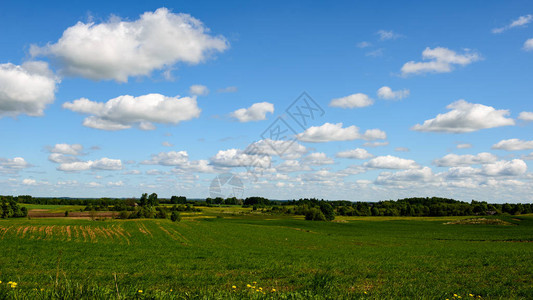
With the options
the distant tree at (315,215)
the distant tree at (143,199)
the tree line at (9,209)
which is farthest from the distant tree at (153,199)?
the distant tree at (315,215)

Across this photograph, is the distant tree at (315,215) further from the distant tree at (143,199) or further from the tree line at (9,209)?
the tree line at (9,209)

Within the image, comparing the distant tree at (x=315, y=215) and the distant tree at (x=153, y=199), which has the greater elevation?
the distant tree at (x=153, y=199)

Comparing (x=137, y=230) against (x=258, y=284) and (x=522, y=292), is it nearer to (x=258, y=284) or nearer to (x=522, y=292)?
(x=258, y=284)

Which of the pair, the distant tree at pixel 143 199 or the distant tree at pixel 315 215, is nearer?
the distant tree at pixel 315 215

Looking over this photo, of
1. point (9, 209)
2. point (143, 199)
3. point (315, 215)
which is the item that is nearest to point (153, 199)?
point (143, 199)

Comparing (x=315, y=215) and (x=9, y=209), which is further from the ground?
(x=9, y=209)

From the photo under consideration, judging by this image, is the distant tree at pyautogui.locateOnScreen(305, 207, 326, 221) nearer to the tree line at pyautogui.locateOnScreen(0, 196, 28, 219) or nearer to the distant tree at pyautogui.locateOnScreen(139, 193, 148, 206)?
the distant tree at pyautogui.locateOnScreen(139, 193, 148, 206)

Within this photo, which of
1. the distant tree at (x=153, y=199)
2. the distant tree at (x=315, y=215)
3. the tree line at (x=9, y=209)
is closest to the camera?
the tree line at (x=9, y=209)

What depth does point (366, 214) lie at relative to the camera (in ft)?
500

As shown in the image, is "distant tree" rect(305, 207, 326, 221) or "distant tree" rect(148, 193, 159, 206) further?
"distant tree" rect(148, 193, 159, 206)

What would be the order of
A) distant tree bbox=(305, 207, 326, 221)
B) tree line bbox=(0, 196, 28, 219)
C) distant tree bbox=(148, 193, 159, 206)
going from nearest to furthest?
1. tree line bbox=(0, 196, 28, 219)
2. distant tree bbox=(305, 207, 326, 221)
3. distant tree bbox=(148, 193, 159, 206)

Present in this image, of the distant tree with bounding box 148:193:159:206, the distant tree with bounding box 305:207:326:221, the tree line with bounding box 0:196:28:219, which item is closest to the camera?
the tree line with bounding box 0:196:28:219

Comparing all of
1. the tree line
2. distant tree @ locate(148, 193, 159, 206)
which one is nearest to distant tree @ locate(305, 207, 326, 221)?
distant tree @ locate(148, 193, 159, 206)

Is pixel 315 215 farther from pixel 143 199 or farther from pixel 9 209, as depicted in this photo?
Result: pixel 9 209
